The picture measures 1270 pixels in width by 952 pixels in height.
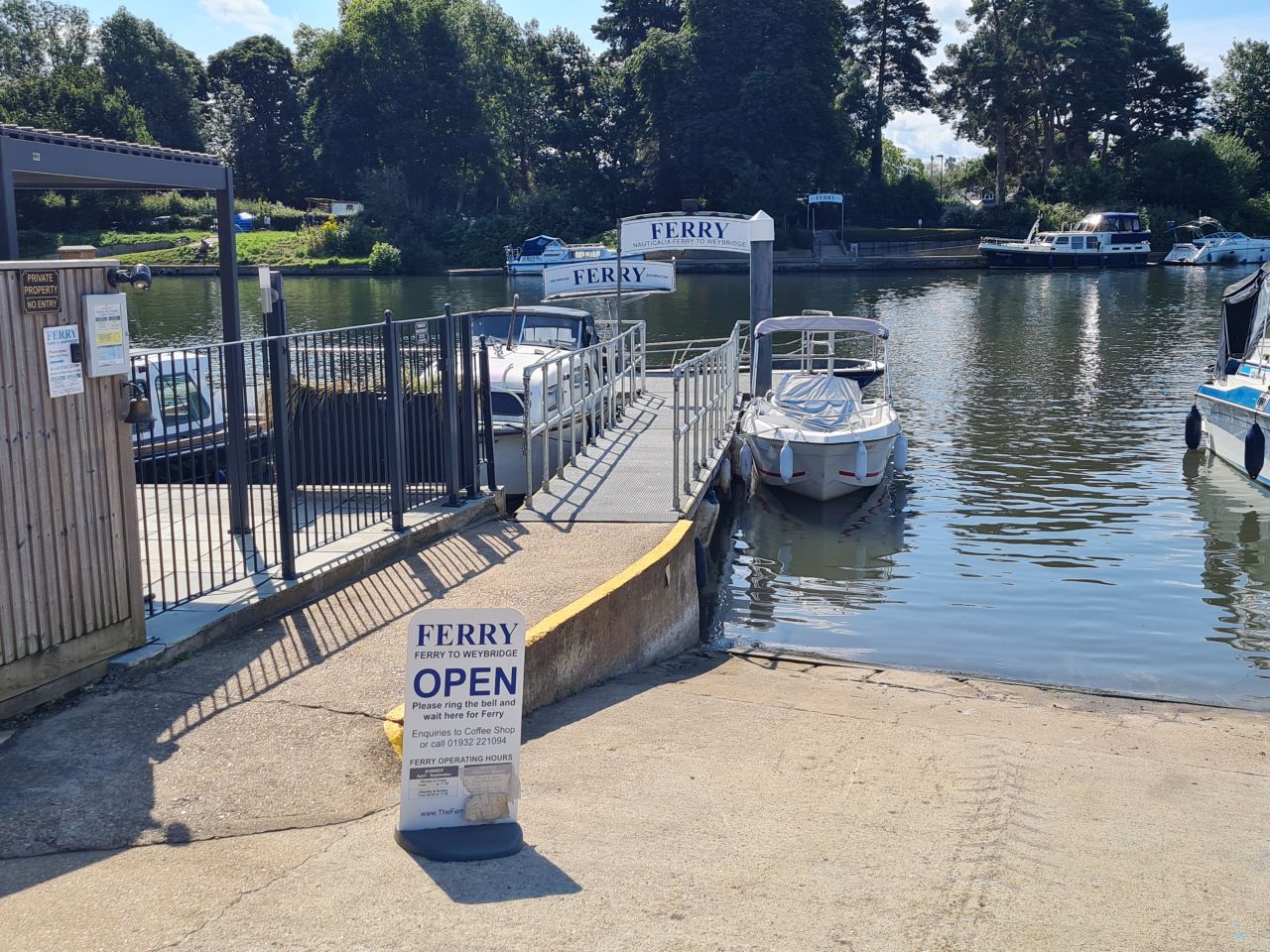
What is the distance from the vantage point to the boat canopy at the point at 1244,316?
70.5 ft

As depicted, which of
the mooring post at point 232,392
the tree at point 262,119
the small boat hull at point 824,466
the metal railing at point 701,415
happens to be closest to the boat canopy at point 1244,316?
the small boat hull at point 824,466

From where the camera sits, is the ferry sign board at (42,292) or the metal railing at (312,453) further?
the metal railing at (312,453)

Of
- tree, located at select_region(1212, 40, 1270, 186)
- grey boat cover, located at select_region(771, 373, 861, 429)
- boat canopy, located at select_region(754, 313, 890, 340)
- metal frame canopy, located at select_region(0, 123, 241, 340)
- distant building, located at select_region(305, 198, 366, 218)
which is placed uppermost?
tree, located at select_region(1212, 40, 1270, 186)

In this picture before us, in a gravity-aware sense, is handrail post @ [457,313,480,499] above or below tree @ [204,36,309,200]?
below

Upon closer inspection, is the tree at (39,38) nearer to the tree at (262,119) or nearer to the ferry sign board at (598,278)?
the tree at (262,119)

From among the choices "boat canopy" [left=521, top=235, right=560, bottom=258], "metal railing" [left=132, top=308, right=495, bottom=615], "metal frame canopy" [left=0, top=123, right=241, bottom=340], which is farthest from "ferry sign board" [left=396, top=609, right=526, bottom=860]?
"boat canopy" [left=521, top=235, right=560, bottom=258]

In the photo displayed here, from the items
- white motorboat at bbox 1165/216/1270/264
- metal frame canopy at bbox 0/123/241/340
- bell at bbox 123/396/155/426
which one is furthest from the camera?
white motorboat at bbox 1165/216/1270/264

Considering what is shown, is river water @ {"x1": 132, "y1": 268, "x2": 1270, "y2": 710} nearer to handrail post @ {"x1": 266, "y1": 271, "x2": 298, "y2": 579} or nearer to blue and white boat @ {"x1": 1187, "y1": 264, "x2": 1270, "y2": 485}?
blue and white boat @ {"x1": 1187, "y1": 264, "x2": 1270, "y2": 485}

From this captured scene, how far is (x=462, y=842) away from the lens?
532 centimetres

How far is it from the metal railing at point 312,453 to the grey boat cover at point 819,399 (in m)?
7.92

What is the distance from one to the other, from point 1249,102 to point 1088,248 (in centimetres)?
2646

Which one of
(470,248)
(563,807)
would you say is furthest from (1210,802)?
(470,248)

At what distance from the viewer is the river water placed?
1239 cm

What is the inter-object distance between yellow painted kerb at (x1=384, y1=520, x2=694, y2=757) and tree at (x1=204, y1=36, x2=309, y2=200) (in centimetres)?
9512
